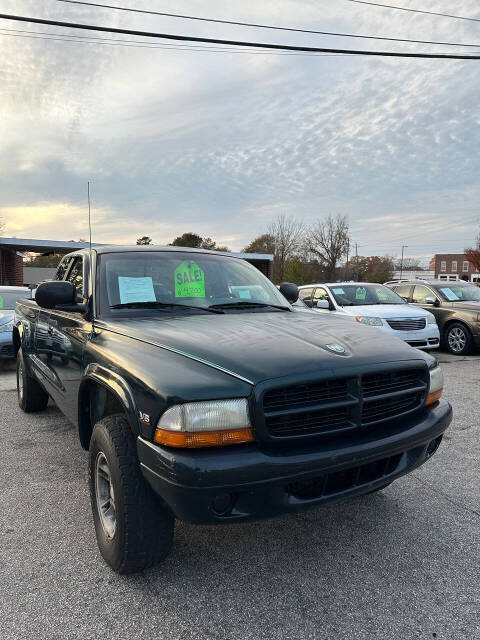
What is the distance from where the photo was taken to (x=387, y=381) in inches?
89.5

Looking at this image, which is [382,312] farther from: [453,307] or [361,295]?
[453,307]

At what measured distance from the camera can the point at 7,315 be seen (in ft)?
27.2

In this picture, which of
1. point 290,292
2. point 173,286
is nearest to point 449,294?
point 290,292

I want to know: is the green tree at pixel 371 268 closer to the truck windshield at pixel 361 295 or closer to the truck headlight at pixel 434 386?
the truck windshield at pixel 361 295

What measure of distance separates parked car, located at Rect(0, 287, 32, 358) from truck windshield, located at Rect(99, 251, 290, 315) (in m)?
5.51

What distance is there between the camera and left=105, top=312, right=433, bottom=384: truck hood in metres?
2.02

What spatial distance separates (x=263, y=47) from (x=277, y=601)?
1022cm

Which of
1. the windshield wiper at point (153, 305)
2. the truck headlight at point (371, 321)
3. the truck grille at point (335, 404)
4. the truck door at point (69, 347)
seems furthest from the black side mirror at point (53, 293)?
the truck headlight at point (371, 321)

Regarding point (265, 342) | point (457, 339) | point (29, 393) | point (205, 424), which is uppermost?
point (265, 342)

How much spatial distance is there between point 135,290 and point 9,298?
7.26 m

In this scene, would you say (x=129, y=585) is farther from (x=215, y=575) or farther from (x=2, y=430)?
(x=2, y=430)

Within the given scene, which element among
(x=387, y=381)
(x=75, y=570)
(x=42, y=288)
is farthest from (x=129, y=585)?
(x=42, y=288)

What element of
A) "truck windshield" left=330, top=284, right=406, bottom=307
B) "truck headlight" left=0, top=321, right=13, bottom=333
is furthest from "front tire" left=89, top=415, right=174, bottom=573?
"truck windshield" left=330, top=284, right=406, bottom=307

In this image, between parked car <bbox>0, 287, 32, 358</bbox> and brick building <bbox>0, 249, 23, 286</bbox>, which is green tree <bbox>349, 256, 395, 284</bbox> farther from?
parked car <bbox>0, 287, 32, 358</bbox>
